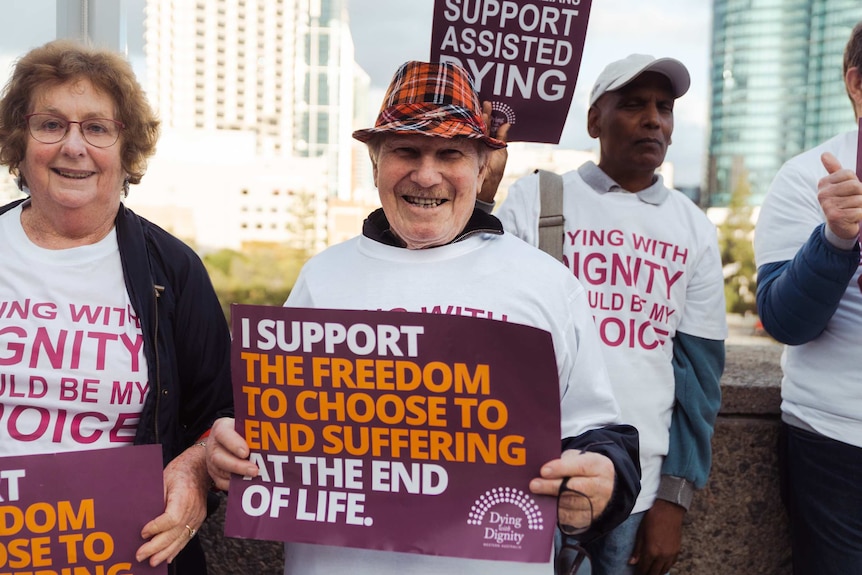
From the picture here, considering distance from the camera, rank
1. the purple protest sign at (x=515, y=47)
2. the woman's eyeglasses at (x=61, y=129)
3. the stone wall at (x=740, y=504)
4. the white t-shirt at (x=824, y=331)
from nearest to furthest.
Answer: the woman's eyeglasses at (x=61, y=129) < the white t-shirt at (x=824, y=331) < the purple protest sign at (x=515, y=47) < the stone wall at (x=740, y=504)

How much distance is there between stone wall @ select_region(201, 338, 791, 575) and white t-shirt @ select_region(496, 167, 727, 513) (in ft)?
1.91

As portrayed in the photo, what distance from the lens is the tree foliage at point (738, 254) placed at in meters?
67.1

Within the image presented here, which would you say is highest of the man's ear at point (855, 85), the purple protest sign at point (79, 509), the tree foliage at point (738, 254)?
the man's ear at point (855, 85)

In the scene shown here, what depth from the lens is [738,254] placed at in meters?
69.1

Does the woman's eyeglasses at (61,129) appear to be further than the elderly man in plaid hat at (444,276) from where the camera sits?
Yes

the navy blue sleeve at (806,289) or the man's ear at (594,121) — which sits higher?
the man's ear at (594,121)

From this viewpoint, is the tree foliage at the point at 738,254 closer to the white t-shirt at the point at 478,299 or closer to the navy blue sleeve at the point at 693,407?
the navy blue sleeve at the point at 693,407

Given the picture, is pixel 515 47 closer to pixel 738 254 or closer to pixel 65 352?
pixel 65 352

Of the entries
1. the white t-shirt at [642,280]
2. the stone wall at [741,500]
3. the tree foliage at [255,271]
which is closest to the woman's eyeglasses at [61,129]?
the white t-shirt at [642,280]

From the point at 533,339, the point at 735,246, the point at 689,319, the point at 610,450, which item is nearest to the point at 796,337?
the point at 689,319

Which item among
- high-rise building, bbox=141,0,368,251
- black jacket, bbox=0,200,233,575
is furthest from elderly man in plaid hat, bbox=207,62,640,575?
high-rise building, bbox=141,0,368,251

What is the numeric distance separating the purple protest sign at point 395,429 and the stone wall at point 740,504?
128cm

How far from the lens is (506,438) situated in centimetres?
184

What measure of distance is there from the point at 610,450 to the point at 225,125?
124287 millimetres
